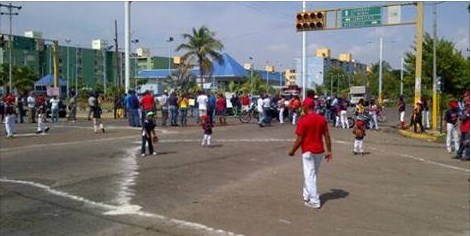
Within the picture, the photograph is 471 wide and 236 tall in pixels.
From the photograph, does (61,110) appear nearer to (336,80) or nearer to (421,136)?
(421,136)

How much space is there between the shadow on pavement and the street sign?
19780 mm

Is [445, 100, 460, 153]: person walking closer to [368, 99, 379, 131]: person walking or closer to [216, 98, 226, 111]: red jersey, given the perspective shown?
[368, 99, 379, 131]: person walking

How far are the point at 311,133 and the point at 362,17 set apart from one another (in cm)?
2138

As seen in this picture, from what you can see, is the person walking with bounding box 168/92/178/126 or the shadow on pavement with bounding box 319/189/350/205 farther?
the person walking with bounding box 168/92/178/126

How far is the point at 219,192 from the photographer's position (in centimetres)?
1066

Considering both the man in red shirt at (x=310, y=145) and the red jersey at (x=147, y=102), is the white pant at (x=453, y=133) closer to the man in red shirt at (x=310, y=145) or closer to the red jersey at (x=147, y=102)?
A: the man in red shirt at (x=310, y=145)

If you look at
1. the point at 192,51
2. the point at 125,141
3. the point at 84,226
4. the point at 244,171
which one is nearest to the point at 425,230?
the point at 84,226

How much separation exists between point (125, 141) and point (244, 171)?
7.97 meters

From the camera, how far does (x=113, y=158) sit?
1570 centimetres

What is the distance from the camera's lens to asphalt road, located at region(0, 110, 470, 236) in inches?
321

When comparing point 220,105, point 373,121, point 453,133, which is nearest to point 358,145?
point 453,133

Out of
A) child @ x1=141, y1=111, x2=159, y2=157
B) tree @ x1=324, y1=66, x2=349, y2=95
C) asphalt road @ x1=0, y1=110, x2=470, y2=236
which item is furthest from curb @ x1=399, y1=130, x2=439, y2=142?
tree @ x1=324, y1=66, x2=349, y2=95

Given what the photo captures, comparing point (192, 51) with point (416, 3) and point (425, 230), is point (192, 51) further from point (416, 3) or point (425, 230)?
point (425, 230)

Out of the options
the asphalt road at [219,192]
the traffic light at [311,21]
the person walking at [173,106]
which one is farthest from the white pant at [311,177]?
the traffic light at [311,21]
